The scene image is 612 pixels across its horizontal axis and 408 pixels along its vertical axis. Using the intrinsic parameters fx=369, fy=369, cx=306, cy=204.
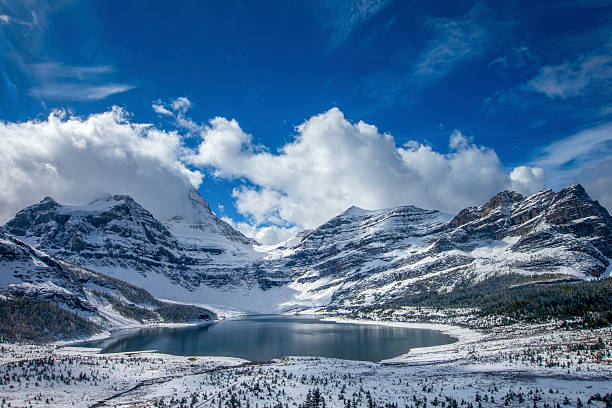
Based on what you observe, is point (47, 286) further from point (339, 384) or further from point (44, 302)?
point (339, 384)

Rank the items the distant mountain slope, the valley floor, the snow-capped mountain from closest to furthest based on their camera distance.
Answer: the valley floor
the distant mountain slope
the snow-capped mountain

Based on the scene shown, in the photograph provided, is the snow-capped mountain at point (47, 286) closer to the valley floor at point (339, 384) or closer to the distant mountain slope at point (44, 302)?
the distant mountain slope at point (44, 302)

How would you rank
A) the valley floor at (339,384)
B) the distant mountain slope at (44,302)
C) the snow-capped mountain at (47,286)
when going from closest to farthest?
the valley floor at (339,384)
the distant mountain slope at (44,302)
the snow-capped mountain at (47,286)

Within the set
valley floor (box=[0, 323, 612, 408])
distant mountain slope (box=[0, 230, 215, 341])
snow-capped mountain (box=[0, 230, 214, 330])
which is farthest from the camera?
snow-capped mountain (box=[0, 230, 214, 330])

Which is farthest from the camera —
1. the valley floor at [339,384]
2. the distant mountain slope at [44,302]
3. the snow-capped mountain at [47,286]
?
the snow-capped mountain at [47,286]

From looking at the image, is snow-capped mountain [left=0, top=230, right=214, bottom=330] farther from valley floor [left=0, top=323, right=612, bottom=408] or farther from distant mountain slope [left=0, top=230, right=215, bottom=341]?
valley floor [left=0, top=323, right=612, bottom=408]

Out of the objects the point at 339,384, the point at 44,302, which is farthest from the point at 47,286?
the point at 339,384

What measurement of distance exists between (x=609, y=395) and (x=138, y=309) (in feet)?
689

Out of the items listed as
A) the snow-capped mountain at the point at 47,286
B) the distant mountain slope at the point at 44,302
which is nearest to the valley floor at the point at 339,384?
the distant mountain slope at the point at 44,302

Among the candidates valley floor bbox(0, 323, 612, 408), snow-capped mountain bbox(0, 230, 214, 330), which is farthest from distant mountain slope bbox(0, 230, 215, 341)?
valley floor bbox(0, 323, 612, 408)

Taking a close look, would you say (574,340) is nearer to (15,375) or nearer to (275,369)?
(275,369)

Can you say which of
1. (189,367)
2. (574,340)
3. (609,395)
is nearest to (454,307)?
(574,340)

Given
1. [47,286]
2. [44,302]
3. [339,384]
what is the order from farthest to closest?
[47,286] → [44,302] → [339,384]

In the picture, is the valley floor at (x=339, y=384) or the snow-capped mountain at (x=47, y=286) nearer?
the valley floor at (x=339, y=384)
